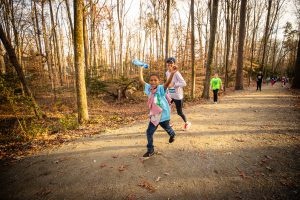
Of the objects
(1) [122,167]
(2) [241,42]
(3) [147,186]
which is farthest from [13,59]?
(2) [241,42]

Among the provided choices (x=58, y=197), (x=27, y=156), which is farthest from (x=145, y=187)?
(x=27, y=156)

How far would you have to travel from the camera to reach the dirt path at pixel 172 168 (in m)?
2.85

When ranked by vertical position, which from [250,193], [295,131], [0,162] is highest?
[295,131]

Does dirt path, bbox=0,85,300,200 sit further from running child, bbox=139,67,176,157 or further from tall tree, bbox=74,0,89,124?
tall tree, bbox=74,0,89,124

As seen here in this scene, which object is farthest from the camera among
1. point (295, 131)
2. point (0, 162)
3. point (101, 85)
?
point (101, 85)

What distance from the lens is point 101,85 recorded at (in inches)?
598

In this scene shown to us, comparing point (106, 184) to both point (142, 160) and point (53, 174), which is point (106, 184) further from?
point (53, 174)

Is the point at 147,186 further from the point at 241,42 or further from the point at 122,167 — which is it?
the point at 241,42

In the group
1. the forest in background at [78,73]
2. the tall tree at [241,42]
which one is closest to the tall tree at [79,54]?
the forest in background at [78,73]

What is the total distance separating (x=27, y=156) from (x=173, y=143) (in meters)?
4.40

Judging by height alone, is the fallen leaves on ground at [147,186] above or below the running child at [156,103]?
below

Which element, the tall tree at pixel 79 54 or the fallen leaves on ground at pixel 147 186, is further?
the tall tree at pixel 79 54

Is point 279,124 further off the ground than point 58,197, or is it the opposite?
point 279,124

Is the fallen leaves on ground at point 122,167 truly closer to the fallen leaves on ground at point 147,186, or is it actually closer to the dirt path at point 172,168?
the dirt path at point 172,168
